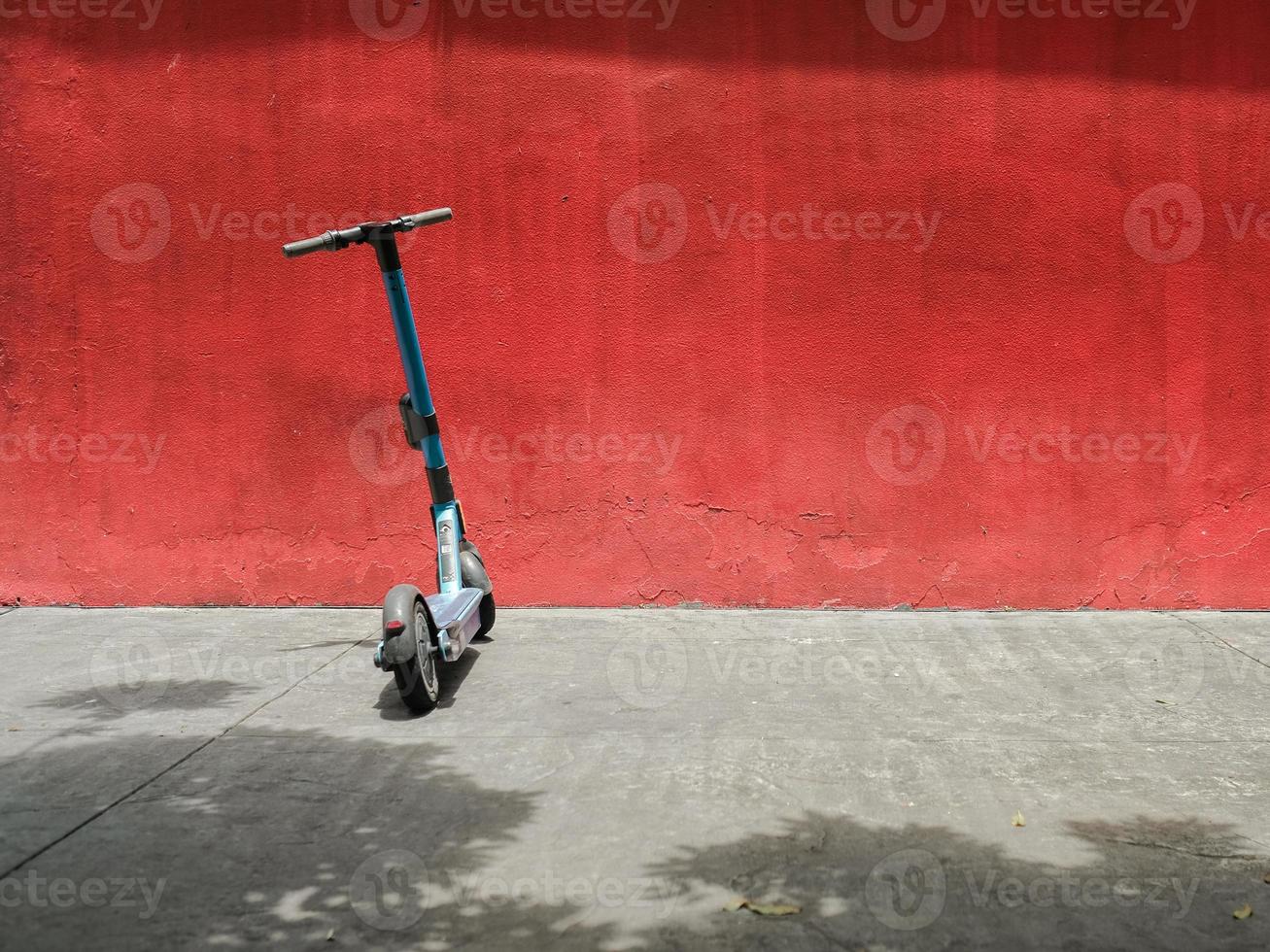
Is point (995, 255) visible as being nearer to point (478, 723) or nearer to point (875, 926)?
point (478, 723)

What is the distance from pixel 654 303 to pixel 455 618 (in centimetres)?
242

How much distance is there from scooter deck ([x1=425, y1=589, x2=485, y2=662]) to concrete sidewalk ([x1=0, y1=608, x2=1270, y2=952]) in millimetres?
194

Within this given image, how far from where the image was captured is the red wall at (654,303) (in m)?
6.75

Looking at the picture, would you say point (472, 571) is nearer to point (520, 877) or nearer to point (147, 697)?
point (147, 697)

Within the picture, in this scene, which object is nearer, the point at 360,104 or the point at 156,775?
the point at 156,775

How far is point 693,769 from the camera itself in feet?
13.9

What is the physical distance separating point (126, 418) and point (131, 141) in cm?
164

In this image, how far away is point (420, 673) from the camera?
191 inches

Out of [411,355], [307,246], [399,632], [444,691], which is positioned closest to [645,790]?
[399,632]

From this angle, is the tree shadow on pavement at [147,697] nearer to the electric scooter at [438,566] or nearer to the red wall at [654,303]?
the electric scooter at [438,566]

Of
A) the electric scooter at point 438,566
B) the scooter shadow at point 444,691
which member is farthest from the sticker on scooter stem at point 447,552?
the scooter shadow at point 444,691

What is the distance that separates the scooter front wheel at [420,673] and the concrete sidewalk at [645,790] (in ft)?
0.38

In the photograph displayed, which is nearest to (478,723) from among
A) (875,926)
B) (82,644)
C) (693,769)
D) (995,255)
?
(693,769)

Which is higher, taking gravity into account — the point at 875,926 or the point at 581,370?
the point at 581,370
